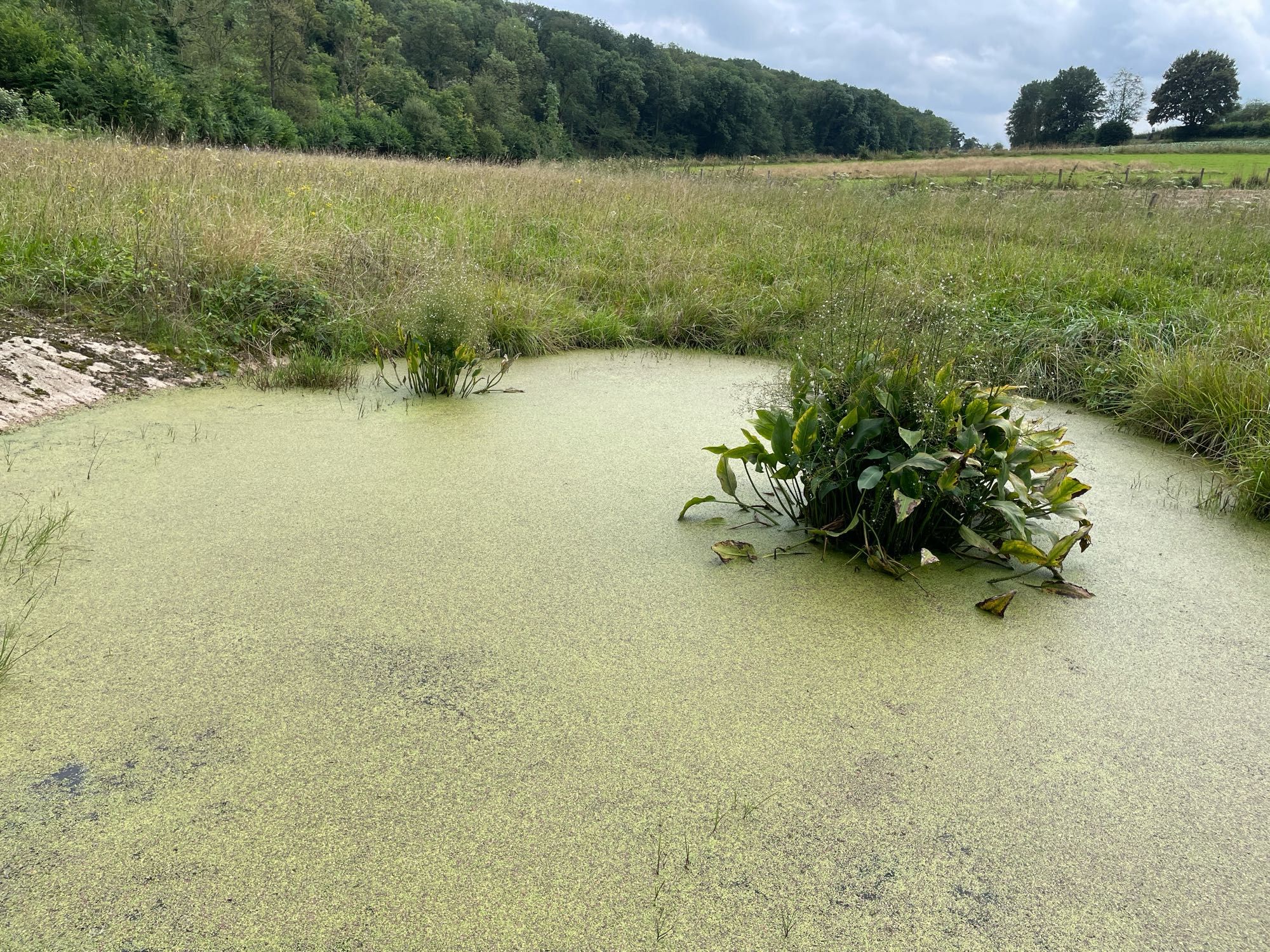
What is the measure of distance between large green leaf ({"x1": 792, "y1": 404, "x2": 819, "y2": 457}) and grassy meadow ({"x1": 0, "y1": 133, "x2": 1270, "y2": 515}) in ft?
1.30

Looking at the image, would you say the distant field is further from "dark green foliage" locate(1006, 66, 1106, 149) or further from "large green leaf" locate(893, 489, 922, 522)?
"dark green foliage" locate(1006, 66, 1106, 149)

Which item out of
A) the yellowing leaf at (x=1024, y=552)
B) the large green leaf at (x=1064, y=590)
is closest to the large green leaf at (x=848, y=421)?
the yellowing leaf at (x=1024, y=552)

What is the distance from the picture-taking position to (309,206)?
17.8 ft

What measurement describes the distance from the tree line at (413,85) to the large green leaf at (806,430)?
7482 millimetres

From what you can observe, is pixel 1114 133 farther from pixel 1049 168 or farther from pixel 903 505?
pixel 903 505

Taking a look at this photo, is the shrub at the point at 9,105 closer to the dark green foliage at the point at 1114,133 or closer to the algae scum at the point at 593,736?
the algae scum at the point at 593,736

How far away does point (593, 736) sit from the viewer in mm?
1394

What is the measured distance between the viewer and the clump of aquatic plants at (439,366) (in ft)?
11.3

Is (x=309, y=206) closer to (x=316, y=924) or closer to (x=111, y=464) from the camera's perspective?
(x=111, y=464)

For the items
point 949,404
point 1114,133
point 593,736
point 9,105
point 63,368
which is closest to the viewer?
point 593,736

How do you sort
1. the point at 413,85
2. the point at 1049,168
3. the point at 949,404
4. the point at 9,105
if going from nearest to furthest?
the point at 949,404 < the point at 9,105 < the point at 1049,168 < the point at 413,85

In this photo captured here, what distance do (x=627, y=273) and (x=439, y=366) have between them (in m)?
2.19

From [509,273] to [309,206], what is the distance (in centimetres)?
144

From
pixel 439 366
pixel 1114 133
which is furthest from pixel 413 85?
pixel 439 366
